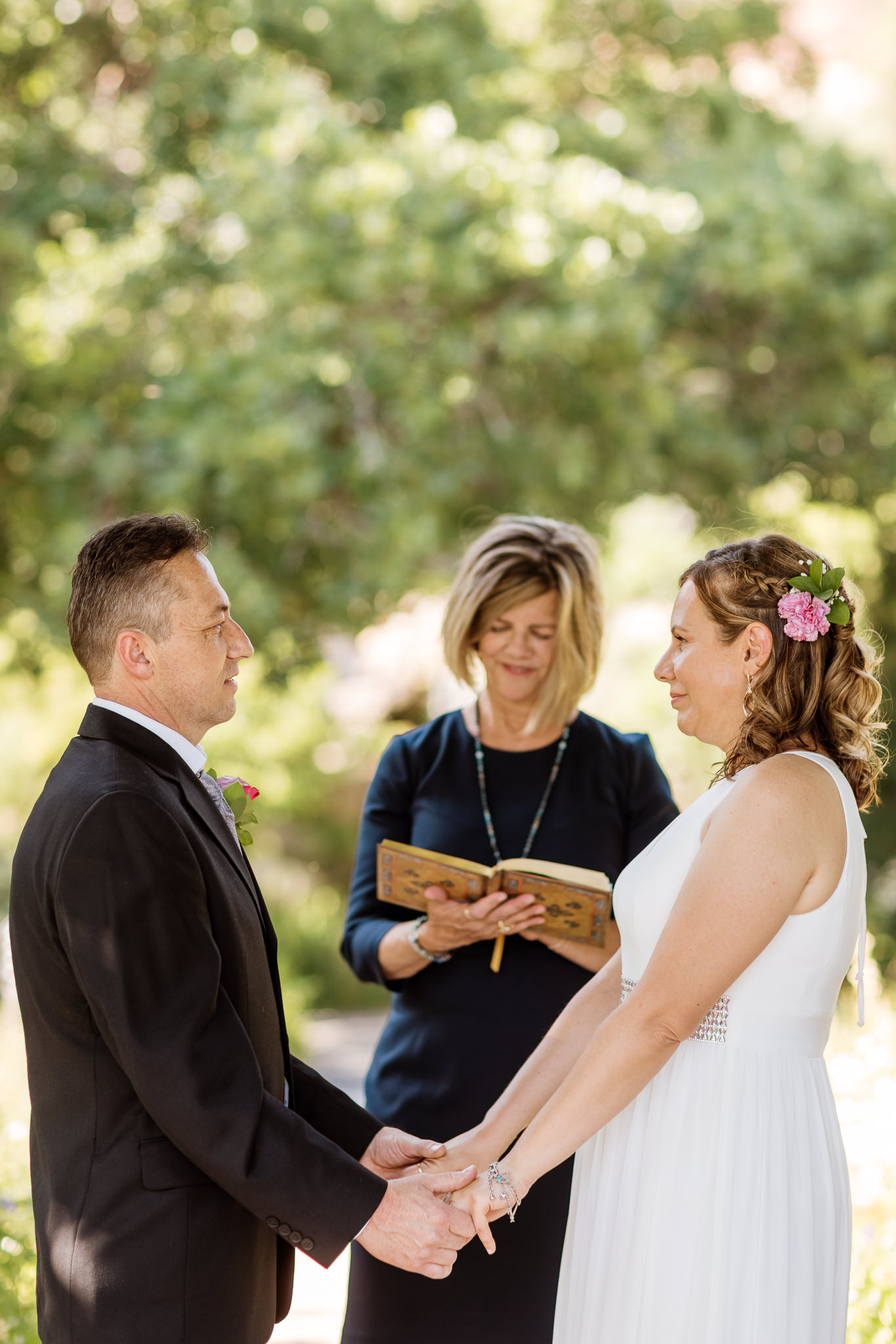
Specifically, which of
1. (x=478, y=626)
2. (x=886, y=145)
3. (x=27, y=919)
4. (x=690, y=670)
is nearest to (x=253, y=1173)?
(x=27, y=919)

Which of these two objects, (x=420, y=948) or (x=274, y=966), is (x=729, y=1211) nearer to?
(x=274, y=966)

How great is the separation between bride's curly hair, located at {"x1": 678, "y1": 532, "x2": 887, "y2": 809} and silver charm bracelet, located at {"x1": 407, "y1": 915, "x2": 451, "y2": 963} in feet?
3.09

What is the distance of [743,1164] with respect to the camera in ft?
7.21

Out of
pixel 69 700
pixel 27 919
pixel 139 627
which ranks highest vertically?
pixel 69 700

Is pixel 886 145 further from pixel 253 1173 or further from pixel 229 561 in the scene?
pixel 253 1173

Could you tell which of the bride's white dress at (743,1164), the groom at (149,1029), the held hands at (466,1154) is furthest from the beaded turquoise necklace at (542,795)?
the groom at (149,1029)

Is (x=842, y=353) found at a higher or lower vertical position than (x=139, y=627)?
higher

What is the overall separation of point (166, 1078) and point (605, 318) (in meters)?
5.96

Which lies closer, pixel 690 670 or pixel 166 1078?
pixel 166 1078

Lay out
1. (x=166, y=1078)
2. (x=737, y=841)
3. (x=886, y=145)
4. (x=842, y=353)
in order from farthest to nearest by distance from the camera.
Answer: (x=886, y=145) → (x=842, y=353) → (x=737, y=841) → (x=166, y=1078)

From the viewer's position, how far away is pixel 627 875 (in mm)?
2420

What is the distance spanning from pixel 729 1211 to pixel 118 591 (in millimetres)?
1484

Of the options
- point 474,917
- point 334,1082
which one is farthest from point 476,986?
point 334,1082

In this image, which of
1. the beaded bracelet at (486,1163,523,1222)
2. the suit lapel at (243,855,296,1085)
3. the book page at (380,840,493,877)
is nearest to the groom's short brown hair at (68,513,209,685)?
the suit lapel at (243,855,296,1085)
